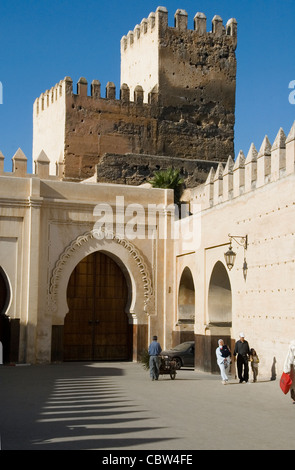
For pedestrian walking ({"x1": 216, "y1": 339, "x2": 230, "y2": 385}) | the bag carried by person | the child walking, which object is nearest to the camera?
the bag carried by person

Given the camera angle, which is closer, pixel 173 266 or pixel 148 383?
pixel 148 383

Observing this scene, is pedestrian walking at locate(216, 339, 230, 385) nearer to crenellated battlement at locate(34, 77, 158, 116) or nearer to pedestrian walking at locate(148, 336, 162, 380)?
pedestrian walking at locate(148, 336, 162, 380)

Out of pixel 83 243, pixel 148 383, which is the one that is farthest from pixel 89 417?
pixel 83 243

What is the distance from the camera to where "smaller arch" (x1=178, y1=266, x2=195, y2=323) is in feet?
66.6

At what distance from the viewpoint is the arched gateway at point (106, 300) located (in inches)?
800

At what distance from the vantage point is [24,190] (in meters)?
19.5

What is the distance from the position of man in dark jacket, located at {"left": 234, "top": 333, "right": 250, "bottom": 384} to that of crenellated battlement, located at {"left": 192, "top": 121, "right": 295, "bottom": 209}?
10.6 ft

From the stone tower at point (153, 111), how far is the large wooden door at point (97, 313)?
263 inches

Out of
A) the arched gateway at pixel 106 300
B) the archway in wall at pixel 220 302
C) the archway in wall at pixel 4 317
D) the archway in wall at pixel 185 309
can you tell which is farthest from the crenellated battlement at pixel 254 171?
the archway in wall at pixel 4 317

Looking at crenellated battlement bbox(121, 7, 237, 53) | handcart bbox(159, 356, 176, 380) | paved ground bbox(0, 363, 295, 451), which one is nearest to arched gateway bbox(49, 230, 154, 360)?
paved ground bbox(0, 363, 295, 451)

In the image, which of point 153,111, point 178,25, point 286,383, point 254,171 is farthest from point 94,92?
point 286,383

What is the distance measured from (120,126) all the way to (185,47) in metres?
4.61

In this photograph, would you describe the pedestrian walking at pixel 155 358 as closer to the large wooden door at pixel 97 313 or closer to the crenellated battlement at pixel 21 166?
the large wooden door at pixel 97 313
